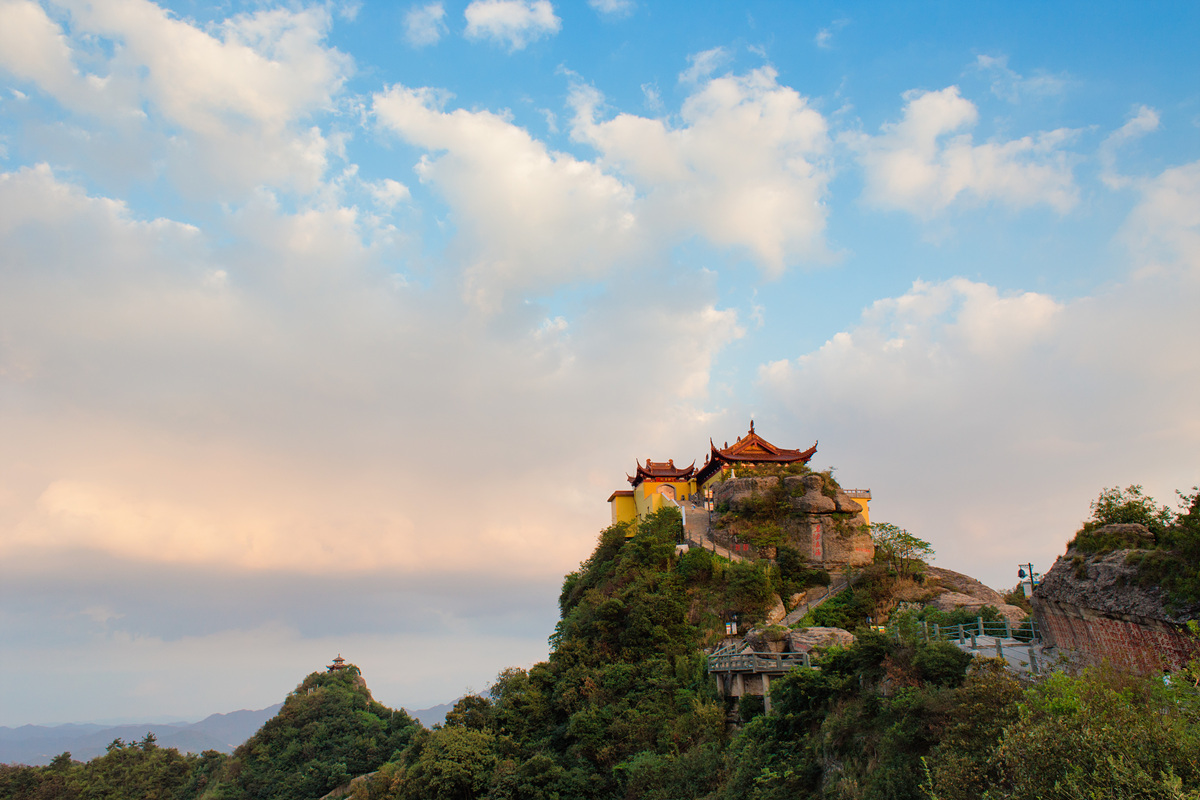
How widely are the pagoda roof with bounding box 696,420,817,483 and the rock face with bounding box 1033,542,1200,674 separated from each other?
32.1m

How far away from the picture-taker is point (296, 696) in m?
71.4

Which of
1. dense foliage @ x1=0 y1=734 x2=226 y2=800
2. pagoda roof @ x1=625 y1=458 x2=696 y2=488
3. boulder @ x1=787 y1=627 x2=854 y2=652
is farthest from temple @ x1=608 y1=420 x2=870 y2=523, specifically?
dense foliage @ x1=0 y1=734 x2=226 y2=800

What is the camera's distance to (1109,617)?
1464cm

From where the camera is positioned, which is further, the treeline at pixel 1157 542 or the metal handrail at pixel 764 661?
the metal handrail at pixel 764 661

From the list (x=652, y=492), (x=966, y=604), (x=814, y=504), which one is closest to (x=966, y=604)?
(x=966, y=604)

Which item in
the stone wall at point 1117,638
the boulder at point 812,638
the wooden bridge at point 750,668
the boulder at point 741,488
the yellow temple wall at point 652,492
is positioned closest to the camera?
the stone wall at point 1117,638

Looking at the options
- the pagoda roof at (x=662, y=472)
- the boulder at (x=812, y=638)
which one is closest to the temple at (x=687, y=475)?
the pagoda roof at (x=662, y=472)

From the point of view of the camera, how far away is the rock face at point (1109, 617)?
518 inches

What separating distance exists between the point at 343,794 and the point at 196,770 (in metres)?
24.1

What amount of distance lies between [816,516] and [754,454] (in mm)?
10138

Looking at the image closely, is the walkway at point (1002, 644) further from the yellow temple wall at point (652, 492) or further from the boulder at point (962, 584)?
the yellow temple wall at point (652, 492)

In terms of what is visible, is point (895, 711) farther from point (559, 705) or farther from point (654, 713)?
point (559, 705)

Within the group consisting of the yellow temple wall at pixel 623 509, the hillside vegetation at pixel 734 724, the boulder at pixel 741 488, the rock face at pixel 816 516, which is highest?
the yellow temple wall at pixel 623 509

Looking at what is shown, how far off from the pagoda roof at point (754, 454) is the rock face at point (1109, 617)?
32091 millimetres
